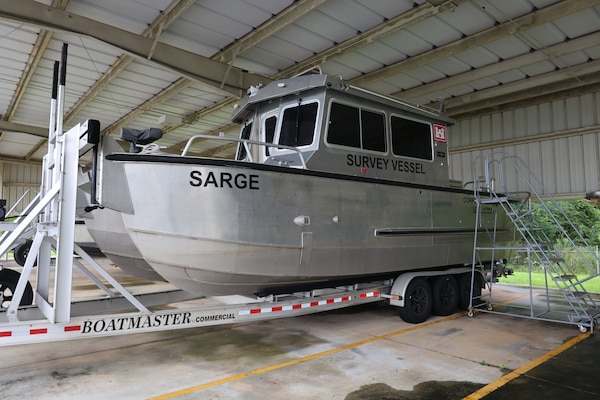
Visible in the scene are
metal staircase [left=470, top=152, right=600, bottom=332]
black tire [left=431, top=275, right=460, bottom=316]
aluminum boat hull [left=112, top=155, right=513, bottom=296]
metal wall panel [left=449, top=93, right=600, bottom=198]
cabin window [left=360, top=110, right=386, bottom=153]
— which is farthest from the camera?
metal wall panel [left=449, top=93, right=600, bottom=198]

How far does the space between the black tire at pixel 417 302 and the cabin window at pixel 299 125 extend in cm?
241

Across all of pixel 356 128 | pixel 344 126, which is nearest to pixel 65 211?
pixel 344 126

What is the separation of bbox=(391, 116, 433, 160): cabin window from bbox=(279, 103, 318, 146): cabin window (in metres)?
1.25

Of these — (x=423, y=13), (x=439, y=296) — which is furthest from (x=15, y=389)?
(x=423, y=13)

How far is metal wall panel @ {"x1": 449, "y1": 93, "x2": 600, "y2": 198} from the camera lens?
9.22 meters

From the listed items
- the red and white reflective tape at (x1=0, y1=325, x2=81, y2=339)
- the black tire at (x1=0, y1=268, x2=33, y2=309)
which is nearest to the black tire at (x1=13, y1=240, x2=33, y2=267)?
the black tire at (x1=0, y1=268, x2=33, y2=309)

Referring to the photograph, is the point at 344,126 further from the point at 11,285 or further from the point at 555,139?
the point at 555,139

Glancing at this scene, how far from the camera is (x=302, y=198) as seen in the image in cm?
425

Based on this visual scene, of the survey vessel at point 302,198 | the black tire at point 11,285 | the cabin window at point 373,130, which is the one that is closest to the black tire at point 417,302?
the survey vessel at point 302,198

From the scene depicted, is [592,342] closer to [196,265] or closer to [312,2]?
[196,265]

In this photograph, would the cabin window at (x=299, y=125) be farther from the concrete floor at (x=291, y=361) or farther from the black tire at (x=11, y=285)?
the black tire at (x=11, y=285)

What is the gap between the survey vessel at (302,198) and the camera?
3689 mm

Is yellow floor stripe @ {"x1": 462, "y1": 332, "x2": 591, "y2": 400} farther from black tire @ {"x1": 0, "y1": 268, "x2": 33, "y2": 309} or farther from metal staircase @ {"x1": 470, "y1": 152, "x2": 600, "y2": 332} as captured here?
black tire @ {"x1": 0, "y1": 268, "x2": 33, "y2": 309}

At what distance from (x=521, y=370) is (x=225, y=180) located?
3263 millimetres
